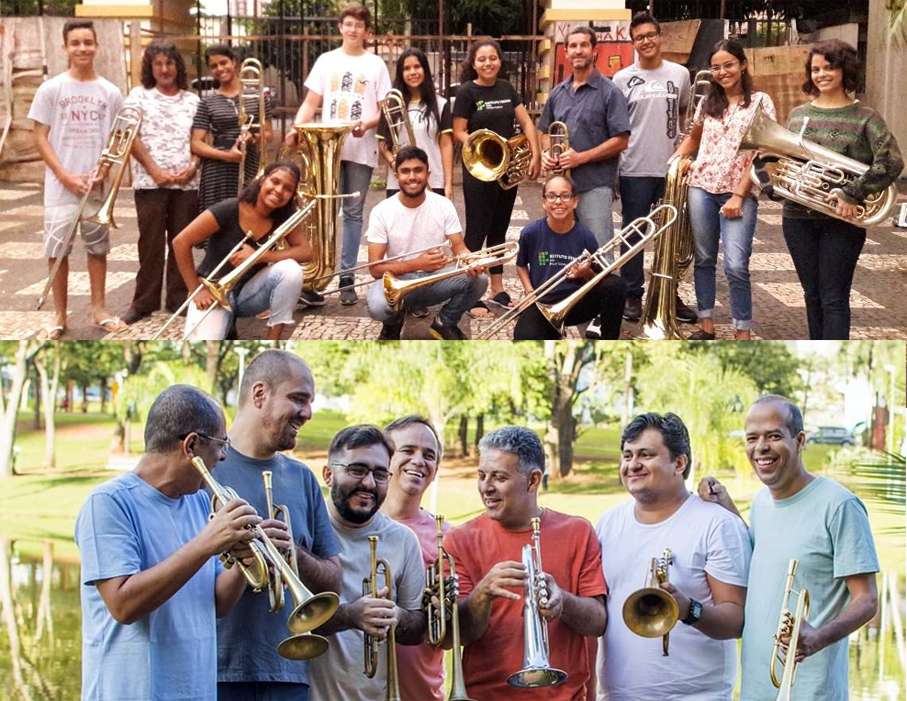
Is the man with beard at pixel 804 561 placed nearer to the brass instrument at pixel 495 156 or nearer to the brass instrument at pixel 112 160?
the brass instrument at pixel 495 156

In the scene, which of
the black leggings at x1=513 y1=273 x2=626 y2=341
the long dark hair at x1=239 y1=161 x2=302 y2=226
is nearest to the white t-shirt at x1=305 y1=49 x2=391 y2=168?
the long dark hair at x1=239 y1=161 x2=302 y2=226

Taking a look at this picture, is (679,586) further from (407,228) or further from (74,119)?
(74,119)

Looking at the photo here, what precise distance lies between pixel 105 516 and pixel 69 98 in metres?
3.51

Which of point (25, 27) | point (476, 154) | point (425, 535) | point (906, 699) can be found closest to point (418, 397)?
point (425, 535)

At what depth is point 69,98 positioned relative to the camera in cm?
612

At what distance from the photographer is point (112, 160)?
6.06 metres

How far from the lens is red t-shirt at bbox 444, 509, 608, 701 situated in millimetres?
3547

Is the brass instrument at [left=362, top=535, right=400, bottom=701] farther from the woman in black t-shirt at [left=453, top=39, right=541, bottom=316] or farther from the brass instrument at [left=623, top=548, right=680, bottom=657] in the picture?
the woman in black t-shirt at [left=453, top=39, right=541, bottom=316]

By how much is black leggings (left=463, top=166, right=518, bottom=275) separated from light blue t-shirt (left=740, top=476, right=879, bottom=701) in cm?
333

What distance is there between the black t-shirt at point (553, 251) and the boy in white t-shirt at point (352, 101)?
1514 mm

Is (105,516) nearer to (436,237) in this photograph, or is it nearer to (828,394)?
(828,394)

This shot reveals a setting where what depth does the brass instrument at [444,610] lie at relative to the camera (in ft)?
11.2

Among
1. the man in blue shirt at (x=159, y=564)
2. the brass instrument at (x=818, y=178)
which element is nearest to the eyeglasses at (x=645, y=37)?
the brass instrument at (x=818, y=178)

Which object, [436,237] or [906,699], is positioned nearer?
[906,699]
